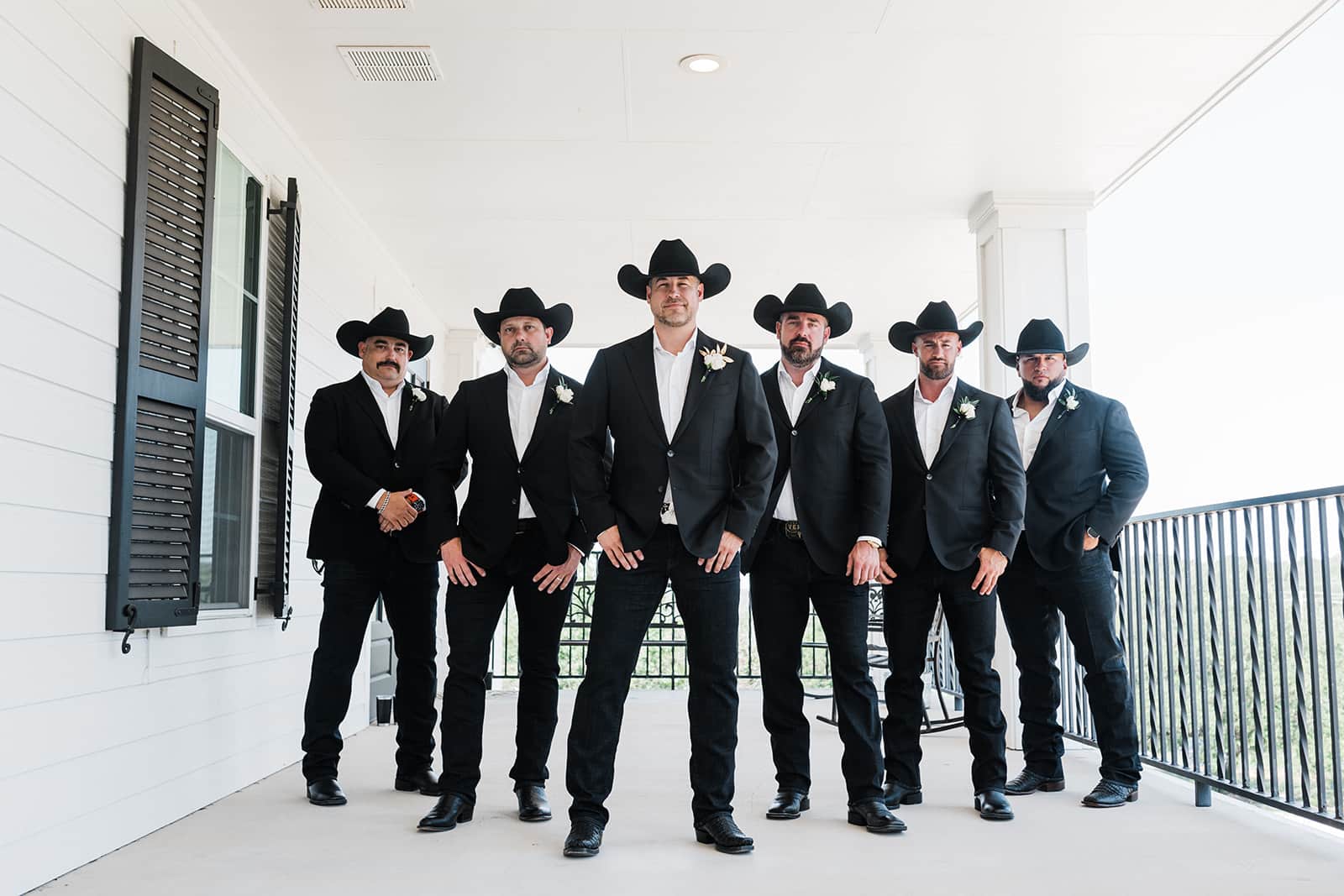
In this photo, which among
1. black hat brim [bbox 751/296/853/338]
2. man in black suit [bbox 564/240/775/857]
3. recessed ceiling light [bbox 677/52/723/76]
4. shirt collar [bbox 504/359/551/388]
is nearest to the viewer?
man in black suit [bbox 564/240/775/857]

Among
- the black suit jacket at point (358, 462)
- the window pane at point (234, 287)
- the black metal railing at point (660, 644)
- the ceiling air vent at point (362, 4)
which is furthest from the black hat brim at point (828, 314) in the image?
the black metal railing at point (660, 644)

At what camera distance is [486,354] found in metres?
10.2

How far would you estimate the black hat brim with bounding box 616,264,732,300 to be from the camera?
11.3ft

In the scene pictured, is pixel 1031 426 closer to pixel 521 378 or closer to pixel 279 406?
pixel 521 378

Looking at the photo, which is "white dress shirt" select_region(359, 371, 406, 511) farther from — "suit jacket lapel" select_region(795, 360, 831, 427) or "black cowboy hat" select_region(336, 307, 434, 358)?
"suit jacket lapel" select_region(795, 360, 831, 427)

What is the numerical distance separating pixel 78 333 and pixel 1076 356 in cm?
358

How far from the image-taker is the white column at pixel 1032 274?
19.8ft

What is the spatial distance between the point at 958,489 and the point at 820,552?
598 mm

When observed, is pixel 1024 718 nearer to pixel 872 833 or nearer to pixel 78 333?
pixel 872 833

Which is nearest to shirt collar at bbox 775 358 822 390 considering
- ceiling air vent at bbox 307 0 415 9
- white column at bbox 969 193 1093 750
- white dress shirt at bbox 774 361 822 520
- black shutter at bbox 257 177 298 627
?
white dress shirt at bbox 774 361 822 520

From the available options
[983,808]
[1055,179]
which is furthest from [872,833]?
[1055,179]

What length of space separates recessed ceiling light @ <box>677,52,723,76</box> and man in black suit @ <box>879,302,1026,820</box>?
1.37 meters

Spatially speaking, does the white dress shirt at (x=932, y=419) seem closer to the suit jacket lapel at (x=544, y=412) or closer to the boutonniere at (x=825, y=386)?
the boutonniere at (x=825, y=386)

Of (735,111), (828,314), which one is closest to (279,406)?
(735,111)
